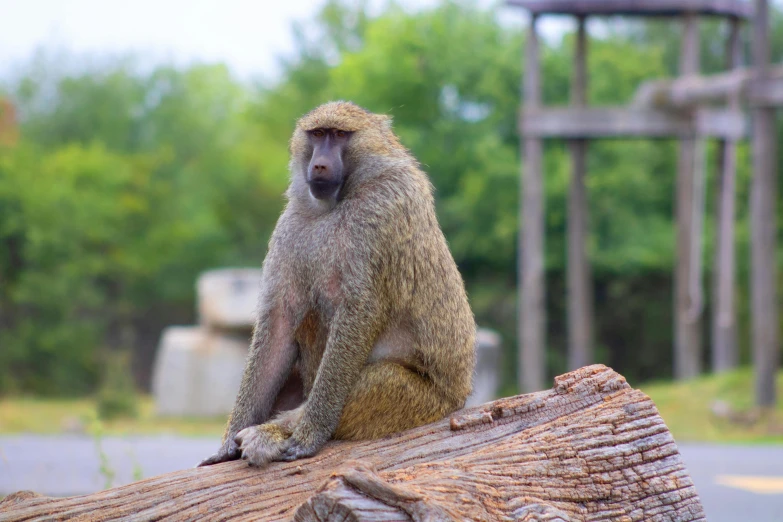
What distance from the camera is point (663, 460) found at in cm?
381

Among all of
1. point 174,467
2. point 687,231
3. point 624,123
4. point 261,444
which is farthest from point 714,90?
point 261,444

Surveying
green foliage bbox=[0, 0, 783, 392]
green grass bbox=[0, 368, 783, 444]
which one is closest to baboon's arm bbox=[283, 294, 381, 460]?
green grass bbox=[0, 368, 783, 444]

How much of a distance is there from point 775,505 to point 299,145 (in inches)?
191

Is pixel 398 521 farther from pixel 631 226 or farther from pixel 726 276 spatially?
pixel 631 226

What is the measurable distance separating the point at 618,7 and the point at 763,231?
3.84 m

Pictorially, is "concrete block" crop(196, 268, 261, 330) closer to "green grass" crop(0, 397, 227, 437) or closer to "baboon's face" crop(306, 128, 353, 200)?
"green grass" crop(0, 397, 227, 437)

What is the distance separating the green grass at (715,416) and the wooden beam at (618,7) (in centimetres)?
523

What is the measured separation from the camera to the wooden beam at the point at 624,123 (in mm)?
12859

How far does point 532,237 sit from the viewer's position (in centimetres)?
1309

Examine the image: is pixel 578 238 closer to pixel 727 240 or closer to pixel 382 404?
pixel 727 240

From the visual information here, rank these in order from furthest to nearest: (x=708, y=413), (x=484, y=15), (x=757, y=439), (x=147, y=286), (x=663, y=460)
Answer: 1. (x=147, y=286)
2. (x=484, y=15)
3. (x=708, y=413)
4. (x=757, y=439)
5. (x=663, y=460)

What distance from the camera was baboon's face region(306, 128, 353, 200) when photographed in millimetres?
4117

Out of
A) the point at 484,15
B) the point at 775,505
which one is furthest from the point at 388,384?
the point at 484,15

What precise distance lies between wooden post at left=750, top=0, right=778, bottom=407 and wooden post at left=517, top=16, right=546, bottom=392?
293 centimetres
